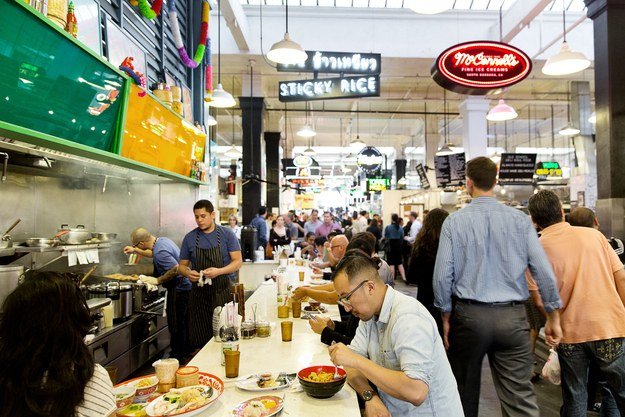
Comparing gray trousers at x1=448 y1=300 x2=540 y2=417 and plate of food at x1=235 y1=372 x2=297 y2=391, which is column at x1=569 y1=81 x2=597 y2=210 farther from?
plate of food at x1=235 y1=372 x2=297 y2=391

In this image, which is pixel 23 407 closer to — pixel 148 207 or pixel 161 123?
pixel 161 123

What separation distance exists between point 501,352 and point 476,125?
9479mm

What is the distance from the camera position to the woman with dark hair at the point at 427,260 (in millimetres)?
3615

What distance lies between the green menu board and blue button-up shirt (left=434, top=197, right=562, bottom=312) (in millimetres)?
2707

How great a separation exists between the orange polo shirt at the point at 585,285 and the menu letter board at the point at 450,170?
9.44m

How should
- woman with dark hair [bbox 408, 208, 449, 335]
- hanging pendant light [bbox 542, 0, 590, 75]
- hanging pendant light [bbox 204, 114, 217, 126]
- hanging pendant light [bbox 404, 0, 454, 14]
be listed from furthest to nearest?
hanging pendant light [bbox 204, 114, 217, 126], hanging pendant light [bbox 542, 0, 590, 75], hanging pendant light [bbox 404, 0, 454, 14], woman with dark hair [bbox 408, 208, 449, 335]

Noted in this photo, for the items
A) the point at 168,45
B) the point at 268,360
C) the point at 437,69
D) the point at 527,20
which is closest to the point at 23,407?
the point at 268,360

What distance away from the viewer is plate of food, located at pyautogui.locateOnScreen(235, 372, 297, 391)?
84.3 inches

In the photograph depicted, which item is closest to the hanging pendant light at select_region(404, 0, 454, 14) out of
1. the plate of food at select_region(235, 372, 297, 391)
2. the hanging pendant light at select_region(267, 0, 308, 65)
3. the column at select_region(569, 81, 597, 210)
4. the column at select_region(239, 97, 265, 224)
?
the hanging pendant light at select_region(267, 0, 308, 65)

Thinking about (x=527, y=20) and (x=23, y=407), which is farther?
(x=527, y=20)

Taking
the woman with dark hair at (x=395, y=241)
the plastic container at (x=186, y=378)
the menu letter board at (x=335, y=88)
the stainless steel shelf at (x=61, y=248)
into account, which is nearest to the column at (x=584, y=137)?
the woman with dark hair at (x=395, y=241)

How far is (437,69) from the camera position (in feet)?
18.3

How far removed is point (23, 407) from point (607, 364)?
11.0 ft

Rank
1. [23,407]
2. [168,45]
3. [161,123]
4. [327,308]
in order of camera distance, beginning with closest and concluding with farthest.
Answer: [23,407]
[327,308]
[161,123]
[168,45]
